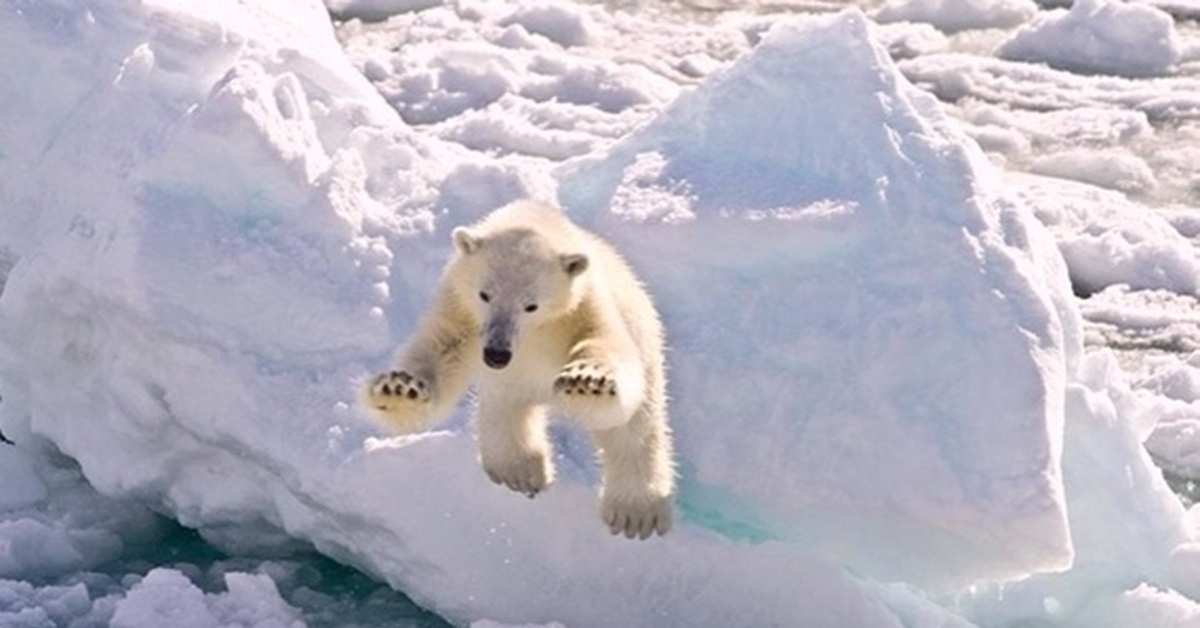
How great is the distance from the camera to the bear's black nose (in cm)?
373

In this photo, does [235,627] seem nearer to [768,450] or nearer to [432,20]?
[768,450]

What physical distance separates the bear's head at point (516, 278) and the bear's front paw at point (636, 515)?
39cm

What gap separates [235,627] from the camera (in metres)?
4.46

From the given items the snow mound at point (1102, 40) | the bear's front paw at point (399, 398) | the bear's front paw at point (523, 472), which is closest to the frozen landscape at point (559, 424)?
the bear's front paw at point (523, 472)

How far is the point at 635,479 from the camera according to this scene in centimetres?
411

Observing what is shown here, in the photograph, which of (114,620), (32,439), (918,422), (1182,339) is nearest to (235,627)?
(114,620)

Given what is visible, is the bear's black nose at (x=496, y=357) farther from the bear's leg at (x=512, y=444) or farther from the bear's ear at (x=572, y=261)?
the bear's leg at (x=512, y=444)

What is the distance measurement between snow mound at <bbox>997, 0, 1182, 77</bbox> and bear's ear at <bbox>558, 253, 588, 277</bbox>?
5593 millimetres

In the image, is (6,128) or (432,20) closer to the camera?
(6,128)

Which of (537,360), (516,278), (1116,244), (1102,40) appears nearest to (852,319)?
(537,360)

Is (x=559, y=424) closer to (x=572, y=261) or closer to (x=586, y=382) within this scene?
(x=572, y=261)

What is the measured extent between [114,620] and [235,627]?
0.83ft

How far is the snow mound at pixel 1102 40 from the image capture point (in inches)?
360

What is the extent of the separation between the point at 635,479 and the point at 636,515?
0.07 meters
